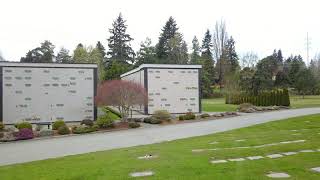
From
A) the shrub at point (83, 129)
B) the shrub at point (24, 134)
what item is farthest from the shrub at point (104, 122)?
the shrub at point (24, 134)

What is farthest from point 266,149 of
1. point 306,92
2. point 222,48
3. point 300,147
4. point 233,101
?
point 222,48

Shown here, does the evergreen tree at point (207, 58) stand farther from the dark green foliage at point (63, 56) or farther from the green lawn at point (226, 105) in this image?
the dark green foliage at point (63, 56)

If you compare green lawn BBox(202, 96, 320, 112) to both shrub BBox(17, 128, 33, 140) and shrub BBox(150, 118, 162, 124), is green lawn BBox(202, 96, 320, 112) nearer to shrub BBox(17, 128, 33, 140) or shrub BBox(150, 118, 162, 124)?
shrub BBox(150, 118, 162, 124)

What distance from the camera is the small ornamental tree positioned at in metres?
26.1

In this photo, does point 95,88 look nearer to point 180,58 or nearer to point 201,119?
point 201,119

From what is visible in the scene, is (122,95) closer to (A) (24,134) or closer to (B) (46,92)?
(B) (46,92)

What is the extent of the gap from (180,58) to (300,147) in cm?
6302

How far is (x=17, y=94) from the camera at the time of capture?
27.3 meters

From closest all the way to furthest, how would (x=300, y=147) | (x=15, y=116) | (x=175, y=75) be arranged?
(x=300, y=147), (x=15, y=116), (x=175, y=75)

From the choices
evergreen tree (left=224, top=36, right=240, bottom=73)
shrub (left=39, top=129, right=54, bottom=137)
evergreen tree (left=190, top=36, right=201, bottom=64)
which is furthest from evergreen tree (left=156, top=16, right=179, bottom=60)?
shrub (left=39, top=129, right=54, bottom=137)

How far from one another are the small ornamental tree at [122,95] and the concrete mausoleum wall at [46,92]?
8.17 feet

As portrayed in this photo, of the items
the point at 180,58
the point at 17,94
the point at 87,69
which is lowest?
the point at 17,94

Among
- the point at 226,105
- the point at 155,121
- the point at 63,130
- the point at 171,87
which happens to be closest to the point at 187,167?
the point at 63,130

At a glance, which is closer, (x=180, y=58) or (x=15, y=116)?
(x=15, y=116)
